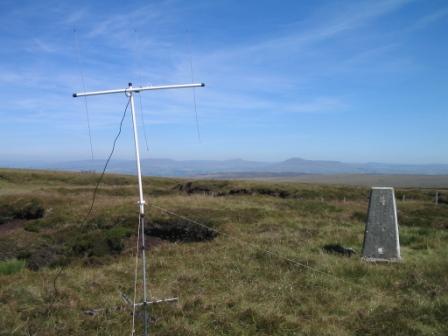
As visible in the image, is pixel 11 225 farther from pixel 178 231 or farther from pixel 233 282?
pixel 233 282

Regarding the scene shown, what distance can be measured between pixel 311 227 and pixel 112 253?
8842mm

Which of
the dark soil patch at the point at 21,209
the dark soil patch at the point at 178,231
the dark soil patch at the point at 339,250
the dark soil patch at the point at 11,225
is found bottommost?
the dark soil patch at the point at 339,250

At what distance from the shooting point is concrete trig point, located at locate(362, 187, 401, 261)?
43.5 feet

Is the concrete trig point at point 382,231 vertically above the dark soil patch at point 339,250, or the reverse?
the concrete trig point at point 382,231

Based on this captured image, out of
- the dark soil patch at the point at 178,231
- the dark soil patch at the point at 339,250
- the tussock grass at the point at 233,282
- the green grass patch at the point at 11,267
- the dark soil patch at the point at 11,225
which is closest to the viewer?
the tussock grass at the point at 233,282

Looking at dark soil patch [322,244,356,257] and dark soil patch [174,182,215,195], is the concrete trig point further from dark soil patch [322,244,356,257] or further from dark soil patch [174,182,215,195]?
dark soil patch [174,182,215,195]

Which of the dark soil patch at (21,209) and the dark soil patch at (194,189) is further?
the dark soil patch at (194,189)

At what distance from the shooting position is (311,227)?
780 inches

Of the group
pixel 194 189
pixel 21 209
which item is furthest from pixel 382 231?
pixel 194 189

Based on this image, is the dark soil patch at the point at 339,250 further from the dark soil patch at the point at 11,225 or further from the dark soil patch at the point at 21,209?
the dark soil patch at the point at 21,209

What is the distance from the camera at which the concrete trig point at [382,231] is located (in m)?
13.3

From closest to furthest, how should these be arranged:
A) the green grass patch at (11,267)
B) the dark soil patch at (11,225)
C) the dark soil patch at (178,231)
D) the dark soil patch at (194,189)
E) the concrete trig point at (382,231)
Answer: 1. the concrete trig point at (382,231)
2. the green grass patch at (11,267)
3. the dark soil patch at (178,231)
4. the dark soil patch at (11,225)
5. the dark soil patch at (194,189)

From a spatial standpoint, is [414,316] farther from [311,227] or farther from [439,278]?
[311,227]

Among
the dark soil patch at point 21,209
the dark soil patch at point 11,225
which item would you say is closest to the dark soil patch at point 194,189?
the dark soil patch at point 21,209
